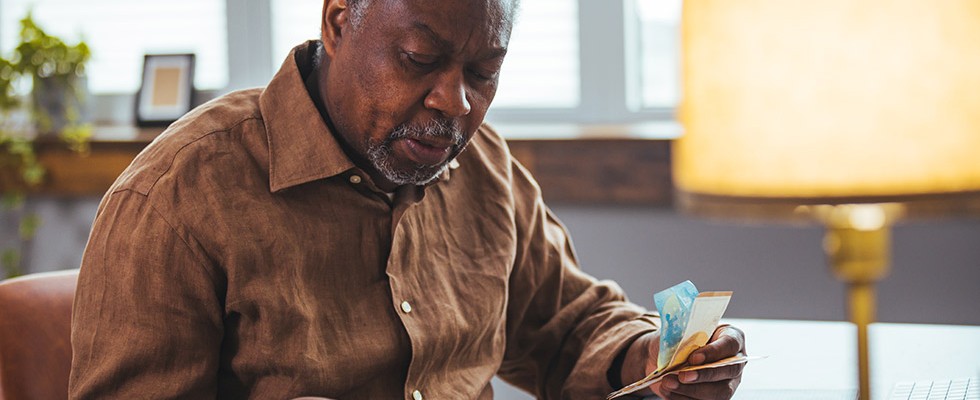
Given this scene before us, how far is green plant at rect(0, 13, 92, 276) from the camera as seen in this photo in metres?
3.62

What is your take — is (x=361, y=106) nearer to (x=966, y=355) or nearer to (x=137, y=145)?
(x=966, y=355)

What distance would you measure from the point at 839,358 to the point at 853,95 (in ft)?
3.27

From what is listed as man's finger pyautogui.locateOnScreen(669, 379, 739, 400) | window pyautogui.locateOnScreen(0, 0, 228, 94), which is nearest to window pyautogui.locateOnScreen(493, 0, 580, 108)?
window pyautogui.locateOnScreen(0, 0, 228, 94)

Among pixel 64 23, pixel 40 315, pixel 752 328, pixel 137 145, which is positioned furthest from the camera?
pixel 64 23

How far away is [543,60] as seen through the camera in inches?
132

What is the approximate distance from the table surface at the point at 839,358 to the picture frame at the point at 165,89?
7.09 ft

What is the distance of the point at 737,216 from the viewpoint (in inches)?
33.8

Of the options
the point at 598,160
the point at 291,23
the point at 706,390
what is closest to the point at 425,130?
the point at 706,390

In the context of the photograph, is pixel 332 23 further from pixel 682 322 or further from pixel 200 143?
pixel 682 322

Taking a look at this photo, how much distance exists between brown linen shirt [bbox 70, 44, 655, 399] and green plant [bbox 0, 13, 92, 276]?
226cm

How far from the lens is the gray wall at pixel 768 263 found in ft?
9.20

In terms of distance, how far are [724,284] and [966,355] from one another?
1347 mm

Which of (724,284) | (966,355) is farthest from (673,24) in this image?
A: (966,355)

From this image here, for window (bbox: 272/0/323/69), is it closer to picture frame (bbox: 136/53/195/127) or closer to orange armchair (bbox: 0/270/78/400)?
picture frame (bbox: 136/53/195/127)
